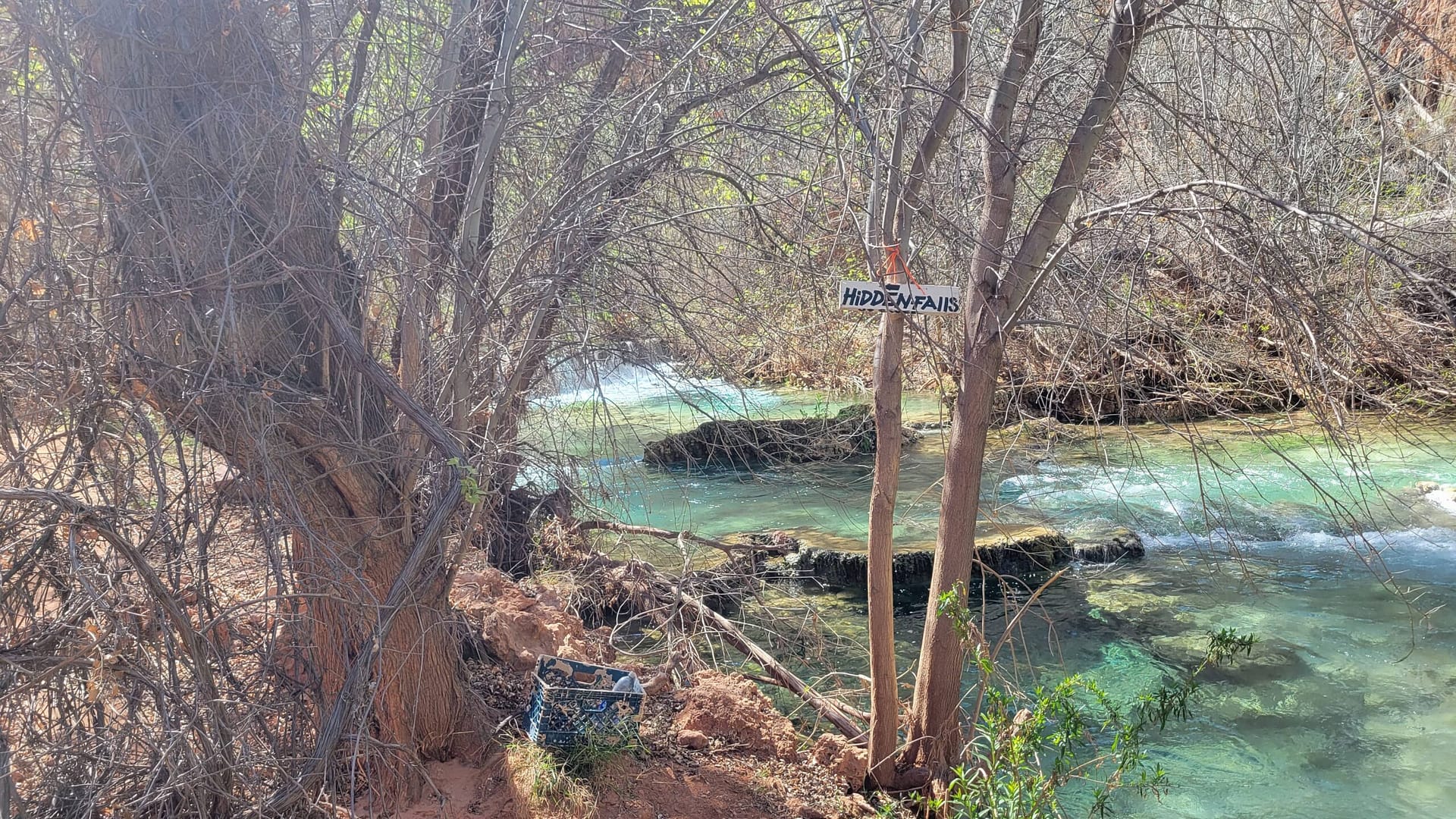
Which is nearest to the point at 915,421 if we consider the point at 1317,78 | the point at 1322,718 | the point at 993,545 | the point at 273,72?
the point at 993,545

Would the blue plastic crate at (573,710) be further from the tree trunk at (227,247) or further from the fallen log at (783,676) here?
the fallen log at (783,676)

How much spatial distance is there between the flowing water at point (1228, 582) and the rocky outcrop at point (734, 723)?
1.23m

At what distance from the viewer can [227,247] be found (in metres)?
3.58

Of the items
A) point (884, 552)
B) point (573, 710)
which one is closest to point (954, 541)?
point (884, 552)

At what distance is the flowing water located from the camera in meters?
5.95

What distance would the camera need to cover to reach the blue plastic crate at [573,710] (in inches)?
218

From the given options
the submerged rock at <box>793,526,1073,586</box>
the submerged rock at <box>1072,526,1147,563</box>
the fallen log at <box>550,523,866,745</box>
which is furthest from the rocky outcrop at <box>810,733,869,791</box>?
the submerged rock at <box>1072,526,1147,563</box>

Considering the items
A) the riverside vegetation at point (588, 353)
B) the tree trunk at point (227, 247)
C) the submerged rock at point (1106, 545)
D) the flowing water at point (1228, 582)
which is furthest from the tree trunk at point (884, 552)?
the submerged rock at point (1106, 545)

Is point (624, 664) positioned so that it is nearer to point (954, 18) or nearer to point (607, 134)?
point (607, 134)

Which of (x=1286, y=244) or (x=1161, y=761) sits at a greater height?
(x=1286, y=244)

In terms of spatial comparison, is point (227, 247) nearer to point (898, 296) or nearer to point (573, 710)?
point (898, 296)

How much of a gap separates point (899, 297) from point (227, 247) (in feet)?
9.06

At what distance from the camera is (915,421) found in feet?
58.5

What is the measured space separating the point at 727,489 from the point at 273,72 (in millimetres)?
11185
